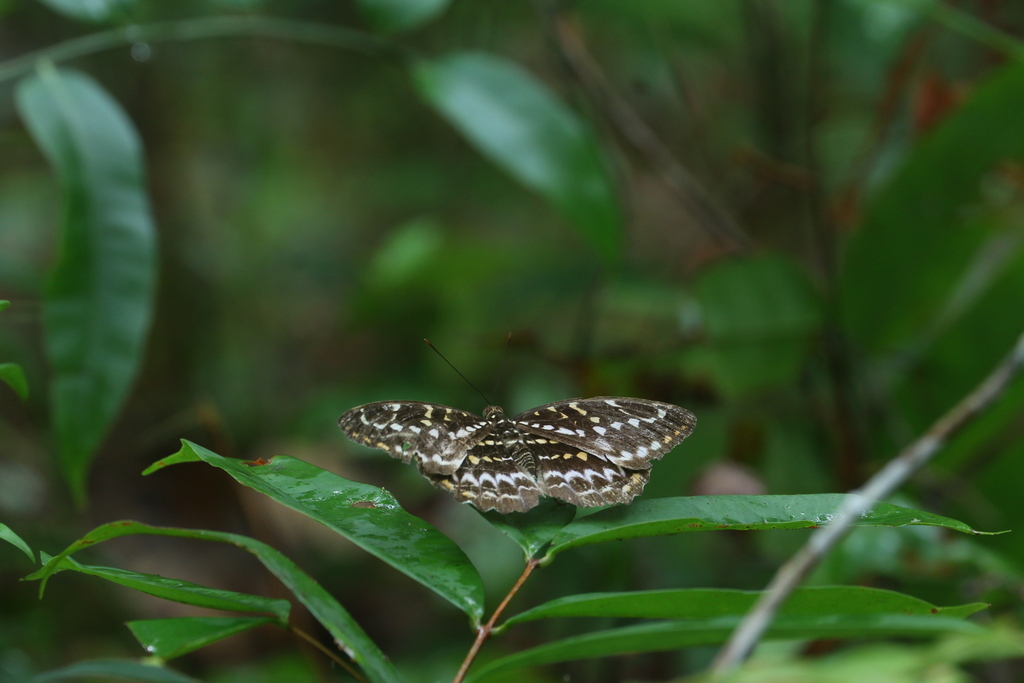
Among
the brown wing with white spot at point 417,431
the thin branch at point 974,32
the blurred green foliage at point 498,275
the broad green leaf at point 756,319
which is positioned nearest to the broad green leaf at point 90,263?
the blurred green foliage at point 498,275


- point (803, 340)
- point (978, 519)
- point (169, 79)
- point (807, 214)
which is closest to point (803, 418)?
point (803, 340)

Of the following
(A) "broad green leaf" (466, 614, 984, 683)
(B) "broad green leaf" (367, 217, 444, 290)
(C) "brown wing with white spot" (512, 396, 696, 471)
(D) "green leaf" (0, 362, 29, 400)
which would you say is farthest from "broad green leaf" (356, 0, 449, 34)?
(A) "broad green leaf" (466, 614, 984, 683)

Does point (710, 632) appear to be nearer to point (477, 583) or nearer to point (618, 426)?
point (477, 583)

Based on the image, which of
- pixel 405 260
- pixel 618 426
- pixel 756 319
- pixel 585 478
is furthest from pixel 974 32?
pixel 405 260

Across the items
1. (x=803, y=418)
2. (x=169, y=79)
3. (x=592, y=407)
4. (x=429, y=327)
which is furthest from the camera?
(x=169, y=79)

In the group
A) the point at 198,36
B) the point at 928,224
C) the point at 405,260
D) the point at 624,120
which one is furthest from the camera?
the point at 405,260

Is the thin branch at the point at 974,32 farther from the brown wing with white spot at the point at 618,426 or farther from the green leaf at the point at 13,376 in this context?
the green leaf at the point at 13,376

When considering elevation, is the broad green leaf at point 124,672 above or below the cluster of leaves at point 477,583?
below

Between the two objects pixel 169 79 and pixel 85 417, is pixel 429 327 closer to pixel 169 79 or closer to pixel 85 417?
pixel 85 417
